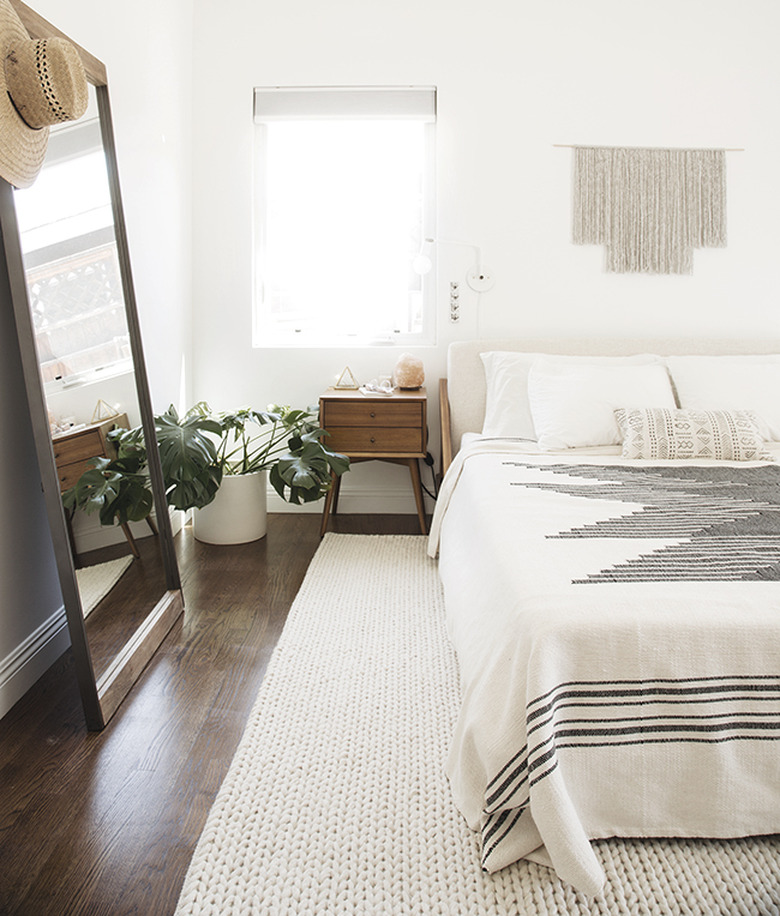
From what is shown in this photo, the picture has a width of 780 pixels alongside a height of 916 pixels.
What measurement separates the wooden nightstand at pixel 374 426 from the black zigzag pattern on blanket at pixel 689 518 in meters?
0.77

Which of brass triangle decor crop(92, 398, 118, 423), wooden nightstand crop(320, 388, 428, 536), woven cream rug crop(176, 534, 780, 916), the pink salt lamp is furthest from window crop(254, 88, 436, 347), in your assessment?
woven cream rug crop(176, 534, 780, 916)

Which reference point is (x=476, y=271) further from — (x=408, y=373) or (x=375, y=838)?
(x=375, y=838)

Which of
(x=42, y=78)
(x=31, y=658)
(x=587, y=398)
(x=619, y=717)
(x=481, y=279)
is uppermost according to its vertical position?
(x=42, y=78)

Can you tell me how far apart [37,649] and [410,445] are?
172 centimetres

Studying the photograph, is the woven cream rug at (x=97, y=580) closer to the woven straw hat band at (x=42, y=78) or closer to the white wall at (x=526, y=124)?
the woven straw hat band at (x=42, y=78)

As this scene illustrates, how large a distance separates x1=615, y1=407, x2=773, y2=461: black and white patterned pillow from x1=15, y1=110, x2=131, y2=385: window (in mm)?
1794

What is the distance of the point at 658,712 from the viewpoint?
1.19 metres

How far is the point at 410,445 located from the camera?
3.05m

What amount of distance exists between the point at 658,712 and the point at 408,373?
2165mm

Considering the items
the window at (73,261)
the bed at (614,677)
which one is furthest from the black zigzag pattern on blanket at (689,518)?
the window at (73,261)

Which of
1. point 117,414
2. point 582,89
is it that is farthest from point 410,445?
point 582,89

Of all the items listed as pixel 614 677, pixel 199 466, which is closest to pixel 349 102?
pixel 199 466

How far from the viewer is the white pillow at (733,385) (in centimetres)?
273

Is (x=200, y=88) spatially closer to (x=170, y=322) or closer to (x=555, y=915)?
(x=170, y=322)
